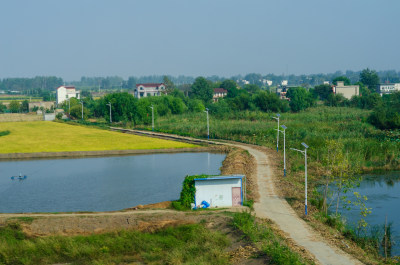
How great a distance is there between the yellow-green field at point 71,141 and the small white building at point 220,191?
30065mm

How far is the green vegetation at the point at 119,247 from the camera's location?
72.4 feet

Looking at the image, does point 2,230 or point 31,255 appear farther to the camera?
point 2,230

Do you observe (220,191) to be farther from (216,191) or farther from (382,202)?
(382,202)

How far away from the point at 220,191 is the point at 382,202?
37.4 feet

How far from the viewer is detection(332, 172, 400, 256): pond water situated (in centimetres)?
2728

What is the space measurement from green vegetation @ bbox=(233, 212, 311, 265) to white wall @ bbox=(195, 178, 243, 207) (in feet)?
13.2

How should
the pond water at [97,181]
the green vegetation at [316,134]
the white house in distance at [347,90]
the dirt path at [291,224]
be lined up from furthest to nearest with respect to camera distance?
the white house in distance at [347,90]
the green vegetation at [316,134]
the pond water at [97,181]
the dirt path at [291,224]

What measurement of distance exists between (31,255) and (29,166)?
27762mm

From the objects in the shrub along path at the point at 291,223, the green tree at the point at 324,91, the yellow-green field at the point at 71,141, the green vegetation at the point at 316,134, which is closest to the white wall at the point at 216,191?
the shrub along path at the point at 291,223

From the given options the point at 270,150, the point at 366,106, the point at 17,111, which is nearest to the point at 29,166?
the point at 270,150

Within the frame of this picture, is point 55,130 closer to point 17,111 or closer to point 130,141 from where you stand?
point 130,141

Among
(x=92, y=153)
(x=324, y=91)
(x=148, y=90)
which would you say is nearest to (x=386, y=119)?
(x=92, y=153)

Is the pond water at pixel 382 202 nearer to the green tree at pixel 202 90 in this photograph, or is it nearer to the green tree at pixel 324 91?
the green tree at pixel 324 91

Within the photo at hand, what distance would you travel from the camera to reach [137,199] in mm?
33531
